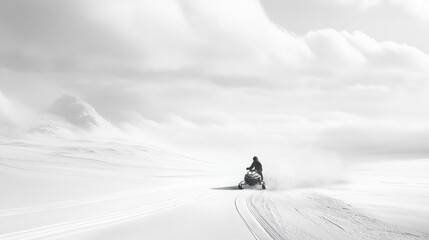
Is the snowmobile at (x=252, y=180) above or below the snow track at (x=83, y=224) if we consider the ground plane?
above

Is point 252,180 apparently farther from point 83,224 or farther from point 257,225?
point 83,224

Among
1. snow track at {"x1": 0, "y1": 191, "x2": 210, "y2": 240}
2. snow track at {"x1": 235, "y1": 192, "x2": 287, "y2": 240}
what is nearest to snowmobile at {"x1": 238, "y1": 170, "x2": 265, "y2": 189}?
snow track at {"x1": 0, "y1": 191, "x2": 210, "y2": 240}

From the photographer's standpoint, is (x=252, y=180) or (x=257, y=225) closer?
(x=257, y=225)

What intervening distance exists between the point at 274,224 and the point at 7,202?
451 inches

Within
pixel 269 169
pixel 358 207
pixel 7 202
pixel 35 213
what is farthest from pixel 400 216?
pixel 269 169

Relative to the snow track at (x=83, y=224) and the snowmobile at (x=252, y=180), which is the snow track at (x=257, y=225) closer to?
the snow track at (x=83, y=224)

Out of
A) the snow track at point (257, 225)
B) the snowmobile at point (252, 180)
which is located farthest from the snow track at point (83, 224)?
the snowmobile at point (252, 180)

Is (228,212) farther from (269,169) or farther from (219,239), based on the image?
(269,169)

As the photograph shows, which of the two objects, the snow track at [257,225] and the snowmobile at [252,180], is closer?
the snow track at [257,225]

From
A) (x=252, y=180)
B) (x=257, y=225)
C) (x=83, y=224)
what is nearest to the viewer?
(x=257, y=225)

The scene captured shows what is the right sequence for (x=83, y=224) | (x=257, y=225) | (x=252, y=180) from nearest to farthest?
(x=257, y=225), (x=83, y=224), (x=252, y=180)

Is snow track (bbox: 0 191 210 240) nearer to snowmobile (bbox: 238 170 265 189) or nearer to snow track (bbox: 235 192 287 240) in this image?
snow track (bbox: 235 192 287 240)

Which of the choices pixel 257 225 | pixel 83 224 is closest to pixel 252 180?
pixel 257 225

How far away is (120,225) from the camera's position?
995 cm
